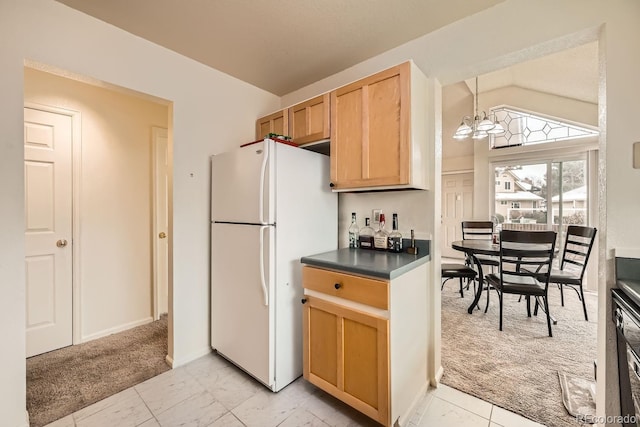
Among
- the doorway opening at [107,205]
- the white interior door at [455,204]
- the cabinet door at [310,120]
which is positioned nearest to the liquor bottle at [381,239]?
the cabinet door at [310,120]

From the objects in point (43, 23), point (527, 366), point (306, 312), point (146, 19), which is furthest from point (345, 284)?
point (43, 23)

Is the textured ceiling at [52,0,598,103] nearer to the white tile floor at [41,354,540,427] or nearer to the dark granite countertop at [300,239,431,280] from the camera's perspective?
the dark granite countertop at [300,239,431,280]

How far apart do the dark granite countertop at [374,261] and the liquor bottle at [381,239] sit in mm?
53

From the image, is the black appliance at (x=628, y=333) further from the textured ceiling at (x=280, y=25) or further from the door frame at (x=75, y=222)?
the door frame at (x=75, y=222)

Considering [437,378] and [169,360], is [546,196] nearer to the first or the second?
[437,378]

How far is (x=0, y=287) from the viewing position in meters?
1.39

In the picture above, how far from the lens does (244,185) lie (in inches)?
74.7

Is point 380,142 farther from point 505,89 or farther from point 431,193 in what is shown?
point 505,89

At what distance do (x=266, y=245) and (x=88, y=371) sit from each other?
1705 millimetres

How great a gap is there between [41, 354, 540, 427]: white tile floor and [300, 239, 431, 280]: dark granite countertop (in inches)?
34.3

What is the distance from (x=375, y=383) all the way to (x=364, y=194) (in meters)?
1.31

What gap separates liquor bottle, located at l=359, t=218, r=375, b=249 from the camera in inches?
83.4

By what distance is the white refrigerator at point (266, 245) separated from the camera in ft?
5.72

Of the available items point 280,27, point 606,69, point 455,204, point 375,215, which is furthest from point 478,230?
point 280,27
